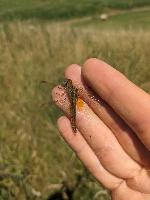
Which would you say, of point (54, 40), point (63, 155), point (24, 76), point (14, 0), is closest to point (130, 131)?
point (63, 155)

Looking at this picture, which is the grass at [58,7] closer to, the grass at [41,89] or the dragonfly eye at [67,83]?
the grass at [41,89]

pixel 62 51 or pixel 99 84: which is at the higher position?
pixel 99 84

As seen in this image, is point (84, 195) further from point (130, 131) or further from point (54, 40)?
point (54, 40)

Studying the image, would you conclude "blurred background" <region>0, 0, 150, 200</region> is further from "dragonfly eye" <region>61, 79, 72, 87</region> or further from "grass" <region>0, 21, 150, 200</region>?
"dragonfly eye" <region>61, 79, 72, 87</region>

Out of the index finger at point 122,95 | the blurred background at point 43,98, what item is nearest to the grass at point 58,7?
the blurred background at point 43,98

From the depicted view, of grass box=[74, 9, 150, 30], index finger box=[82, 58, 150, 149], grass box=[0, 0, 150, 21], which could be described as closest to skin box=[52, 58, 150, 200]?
index finger box=[82, 58, 150, 149]

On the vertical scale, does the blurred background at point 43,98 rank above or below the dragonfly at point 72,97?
below

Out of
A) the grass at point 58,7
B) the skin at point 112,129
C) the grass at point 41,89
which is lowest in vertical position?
the grass at point 58,7
